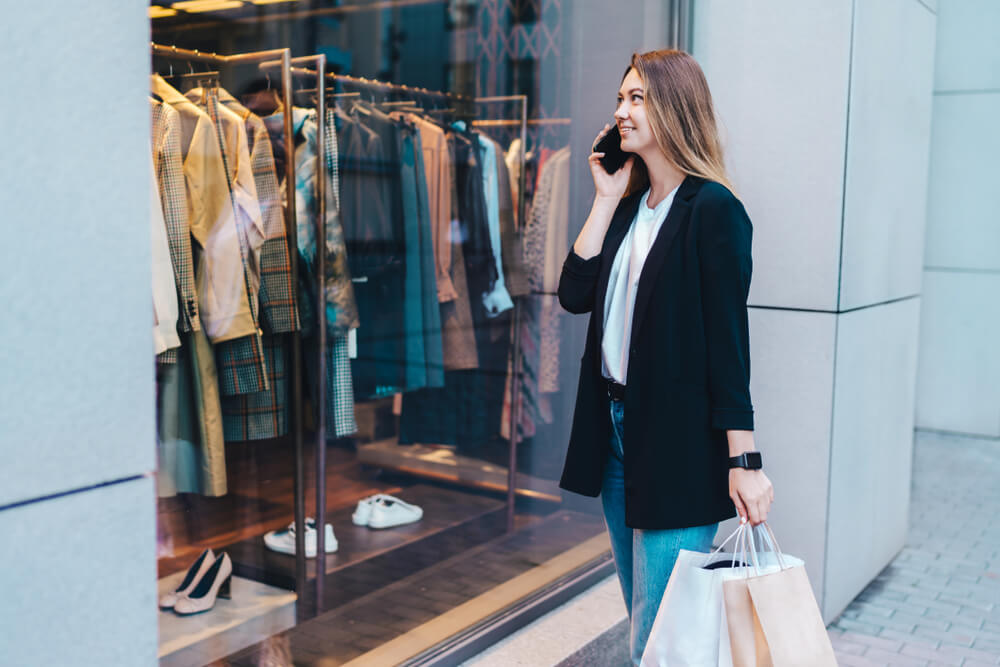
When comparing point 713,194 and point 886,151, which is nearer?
point 713,194

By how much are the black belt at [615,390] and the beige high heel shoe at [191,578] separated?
1482 mm

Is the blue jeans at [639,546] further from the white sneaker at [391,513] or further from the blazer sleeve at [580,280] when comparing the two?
the white sneaker at [391,513]

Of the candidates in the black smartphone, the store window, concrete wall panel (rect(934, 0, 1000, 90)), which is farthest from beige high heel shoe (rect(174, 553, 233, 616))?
concrete wall panel (rect(934, 0, 1000, 90))

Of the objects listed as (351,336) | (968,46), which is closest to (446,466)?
(351,336)

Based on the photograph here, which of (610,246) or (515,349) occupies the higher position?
(610,246)

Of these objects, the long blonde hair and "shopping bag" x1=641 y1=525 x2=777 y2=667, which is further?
the long blonde hair

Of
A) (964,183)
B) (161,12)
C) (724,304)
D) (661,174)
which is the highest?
(161,12)

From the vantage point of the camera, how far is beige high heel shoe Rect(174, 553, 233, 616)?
8.38 feet

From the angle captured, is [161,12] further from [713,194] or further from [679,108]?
[713,194]

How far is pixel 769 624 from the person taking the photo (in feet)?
4.81

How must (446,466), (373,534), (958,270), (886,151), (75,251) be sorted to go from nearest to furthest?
(75,251) < (886,151) < (373,534) < (446,466) < (958,270)

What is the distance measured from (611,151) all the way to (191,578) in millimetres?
1698

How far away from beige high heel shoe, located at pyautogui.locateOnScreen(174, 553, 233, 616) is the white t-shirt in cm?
149

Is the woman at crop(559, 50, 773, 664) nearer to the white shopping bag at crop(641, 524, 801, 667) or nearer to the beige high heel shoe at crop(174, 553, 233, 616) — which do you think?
the white shopping bag at crop(641, 524, 801, 667)
